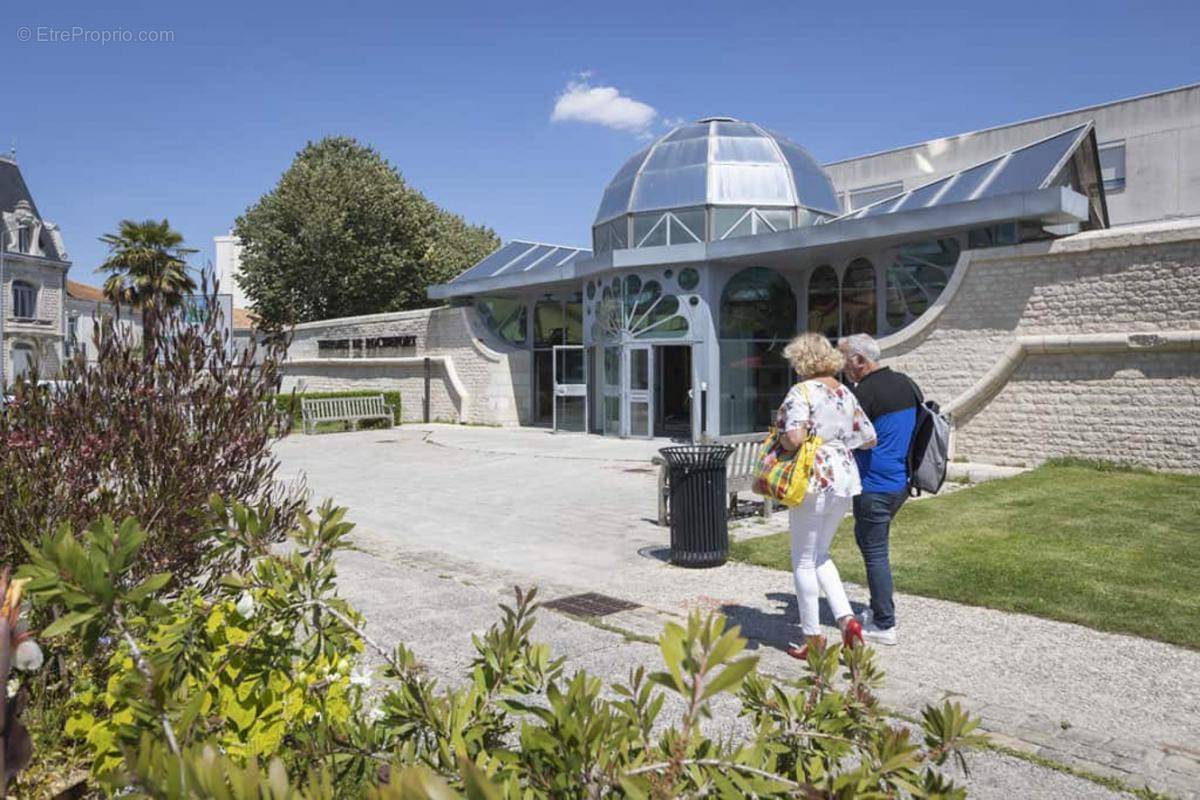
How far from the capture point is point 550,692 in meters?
1.79

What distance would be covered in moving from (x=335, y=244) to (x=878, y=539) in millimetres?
32378

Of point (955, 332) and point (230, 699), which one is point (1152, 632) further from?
point (955, 332)

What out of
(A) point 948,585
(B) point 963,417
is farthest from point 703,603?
(B) point 963,417

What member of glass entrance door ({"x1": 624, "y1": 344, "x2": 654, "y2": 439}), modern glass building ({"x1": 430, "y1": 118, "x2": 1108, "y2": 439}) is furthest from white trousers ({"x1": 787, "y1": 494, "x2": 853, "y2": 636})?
glass entrance door ({"x1": 624, "y1": 344, "x2": 654, "y2": 439})

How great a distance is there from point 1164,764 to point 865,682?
7.31ft

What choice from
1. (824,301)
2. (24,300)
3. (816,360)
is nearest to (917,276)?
(824,301)

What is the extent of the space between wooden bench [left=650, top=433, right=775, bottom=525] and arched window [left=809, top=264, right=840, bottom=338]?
8.81m

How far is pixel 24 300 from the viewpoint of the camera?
4584 centimetres

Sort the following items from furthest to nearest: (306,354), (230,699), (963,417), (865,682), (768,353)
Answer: (306,354) → (768,353) → (963,417) → (230,699) → (865,682)

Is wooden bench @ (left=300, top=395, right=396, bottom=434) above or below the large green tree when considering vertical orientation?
below

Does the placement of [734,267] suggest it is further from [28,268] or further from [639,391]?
[28,268]

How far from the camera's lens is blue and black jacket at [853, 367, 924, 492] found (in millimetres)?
5086

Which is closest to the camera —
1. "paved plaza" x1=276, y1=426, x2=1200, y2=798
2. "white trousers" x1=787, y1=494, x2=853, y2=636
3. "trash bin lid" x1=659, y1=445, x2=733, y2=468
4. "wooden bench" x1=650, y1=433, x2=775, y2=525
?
"paved plaza" x1=276, y1=426, x2=1200, y2=798

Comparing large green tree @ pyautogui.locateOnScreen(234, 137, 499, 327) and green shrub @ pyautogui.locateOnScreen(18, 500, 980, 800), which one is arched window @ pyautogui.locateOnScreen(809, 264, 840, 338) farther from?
large green tree @ pyautogui.locateOnScreen(234, 137, 499, 327)
